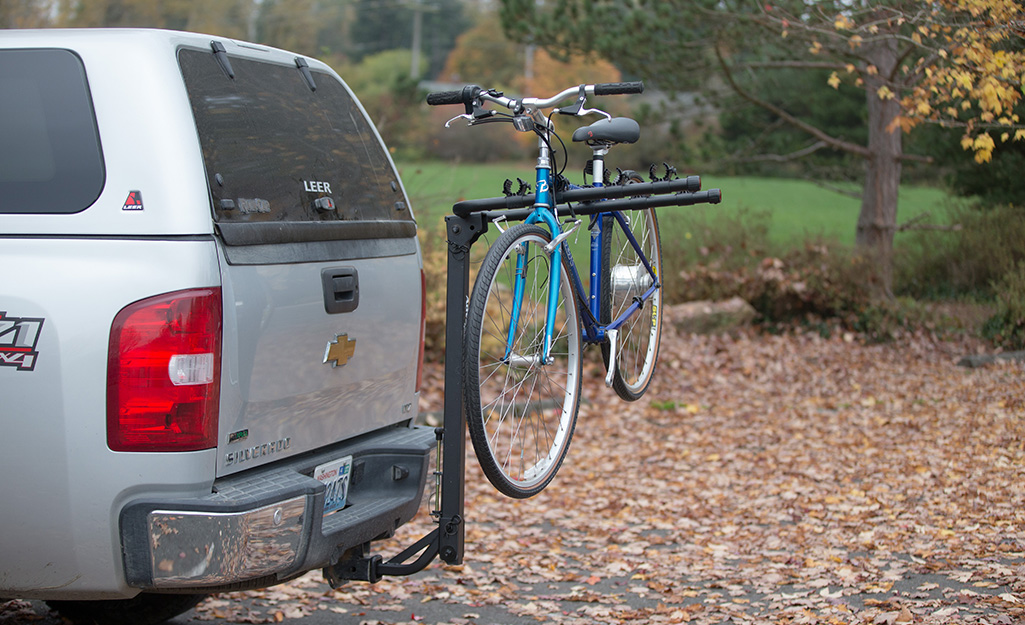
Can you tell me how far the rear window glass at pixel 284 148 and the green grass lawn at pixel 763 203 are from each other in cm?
662

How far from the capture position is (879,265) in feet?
45.6

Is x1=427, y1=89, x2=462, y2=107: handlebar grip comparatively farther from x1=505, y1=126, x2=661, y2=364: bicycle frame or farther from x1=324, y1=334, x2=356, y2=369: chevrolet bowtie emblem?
x1=324, y1=334, x2=356, y2=369: chevrolet bowtie emblem

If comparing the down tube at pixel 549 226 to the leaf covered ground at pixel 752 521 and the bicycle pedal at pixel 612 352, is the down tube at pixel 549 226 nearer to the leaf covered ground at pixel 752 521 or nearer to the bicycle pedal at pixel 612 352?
the bicycle pedal at pixel 612 352

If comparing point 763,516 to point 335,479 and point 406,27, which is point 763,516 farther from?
point 406,27

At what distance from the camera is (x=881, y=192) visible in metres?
14.2

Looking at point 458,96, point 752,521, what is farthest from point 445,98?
point 752,521

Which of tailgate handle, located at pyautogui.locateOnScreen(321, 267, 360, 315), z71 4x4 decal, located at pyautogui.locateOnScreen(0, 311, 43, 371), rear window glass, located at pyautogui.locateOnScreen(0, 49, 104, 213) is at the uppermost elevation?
rear window glass, located at pyautogui.locateOnScreen(0, 49, 104, 213)

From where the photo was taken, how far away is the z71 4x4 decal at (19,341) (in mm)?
2914

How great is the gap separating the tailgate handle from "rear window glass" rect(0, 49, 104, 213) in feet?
2.60

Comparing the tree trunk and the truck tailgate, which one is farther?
the tree trunk

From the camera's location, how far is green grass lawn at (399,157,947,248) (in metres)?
11.6

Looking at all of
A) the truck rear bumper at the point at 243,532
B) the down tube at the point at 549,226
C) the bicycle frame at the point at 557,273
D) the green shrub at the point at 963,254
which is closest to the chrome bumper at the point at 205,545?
the truck rear bumper at the point at 243,532

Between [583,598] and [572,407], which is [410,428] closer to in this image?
[572,407]

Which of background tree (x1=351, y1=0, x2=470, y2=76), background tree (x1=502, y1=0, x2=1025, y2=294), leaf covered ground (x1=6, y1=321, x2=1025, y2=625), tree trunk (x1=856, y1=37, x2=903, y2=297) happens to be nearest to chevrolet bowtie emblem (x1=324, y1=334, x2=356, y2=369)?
leaf covered ground (x1=6, y1=321, x2=1025, y2=625)
